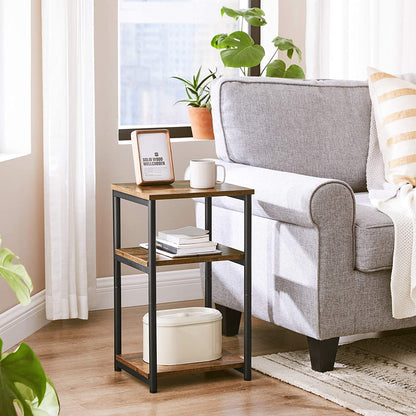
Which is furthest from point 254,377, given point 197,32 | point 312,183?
point 197,32

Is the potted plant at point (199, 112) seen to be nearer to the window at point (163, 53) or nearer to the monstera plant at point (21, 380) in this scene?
the window at point (163, 53)

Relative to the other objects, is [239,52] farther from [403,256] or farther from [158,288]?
[403,256]

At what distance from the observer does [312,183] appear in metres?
2.39

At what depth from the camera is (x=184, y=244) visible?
7.85 feet

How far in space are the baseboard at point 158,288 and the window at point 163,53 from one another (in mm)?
617

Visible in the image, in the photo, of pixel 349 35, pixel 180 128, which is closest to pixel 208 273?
pixel 180 128

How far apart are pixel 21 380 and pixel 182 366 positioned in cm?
173

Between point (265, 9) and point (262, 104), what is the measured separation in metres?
1.02

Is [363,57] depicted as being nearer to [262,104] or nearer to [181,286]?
[262,104]

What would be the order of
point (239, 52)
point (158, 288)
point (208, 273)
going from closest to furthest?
point (208, 273)
point (239, 52)
point (158, 288)

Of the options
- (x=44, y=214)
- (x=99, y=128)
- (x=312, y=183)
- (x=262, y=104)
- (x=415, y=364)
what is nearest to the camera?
(x=312, y=183)

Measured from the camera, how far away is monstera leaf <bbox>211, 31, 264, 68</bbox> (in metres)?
3.25

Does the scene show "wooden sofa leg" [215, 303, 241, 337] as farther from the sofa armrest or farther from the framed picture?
the framed picture

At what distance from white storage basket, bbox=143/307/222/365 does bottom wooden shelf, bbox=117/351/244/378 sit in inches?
0.8
